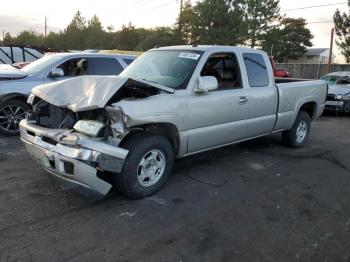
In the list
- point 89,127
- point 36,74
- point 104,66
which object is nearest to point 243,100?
point 89,127

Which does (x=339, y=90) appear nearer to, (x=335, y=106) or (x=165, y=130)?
(x=335, y=106)

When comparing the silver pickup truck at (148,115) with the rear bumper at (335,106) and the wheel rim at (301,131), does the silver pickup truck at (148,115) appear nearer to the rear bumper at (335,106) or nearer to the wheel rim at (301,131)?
the wheel rim at (301,131)

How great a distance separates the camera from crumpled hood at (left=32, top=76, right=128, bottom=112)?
4.18 m

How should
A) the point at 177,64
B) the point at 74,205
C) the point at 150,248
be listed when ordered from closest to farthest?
the point at 150,248 < the point at 74,205 < the point at 177,64

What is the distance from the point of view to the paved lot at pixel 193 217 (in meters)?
3.48

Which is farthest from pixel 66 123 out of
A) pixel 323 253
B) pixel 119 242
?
pixel 323 253

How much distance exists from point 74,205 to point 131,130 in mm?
1058

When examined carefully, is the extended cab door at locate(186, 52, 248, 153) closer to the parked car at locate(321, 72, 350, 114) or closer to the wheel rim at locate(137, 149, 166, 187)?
the wheel rim at locate(137, 149, 166, 187)

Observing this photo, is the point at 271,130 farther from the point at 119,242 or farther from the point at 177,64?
the point at 119,242

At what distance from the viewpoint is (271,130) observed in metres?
6.77

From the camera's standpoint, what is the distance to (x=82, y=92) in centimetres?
446

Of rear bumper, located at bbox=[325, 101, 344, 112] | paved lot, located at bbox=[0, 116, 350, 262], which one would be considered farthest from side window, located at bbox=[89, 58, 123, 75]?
rear bumper, located at bbox=[325, 101, 344, 112]

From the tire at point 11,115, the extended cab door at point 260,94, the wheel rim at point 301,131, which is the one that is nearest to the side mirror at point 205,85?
the extended cab door at point 260,94

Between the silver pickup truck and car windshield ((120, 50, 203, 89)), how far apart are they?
0.01 m
